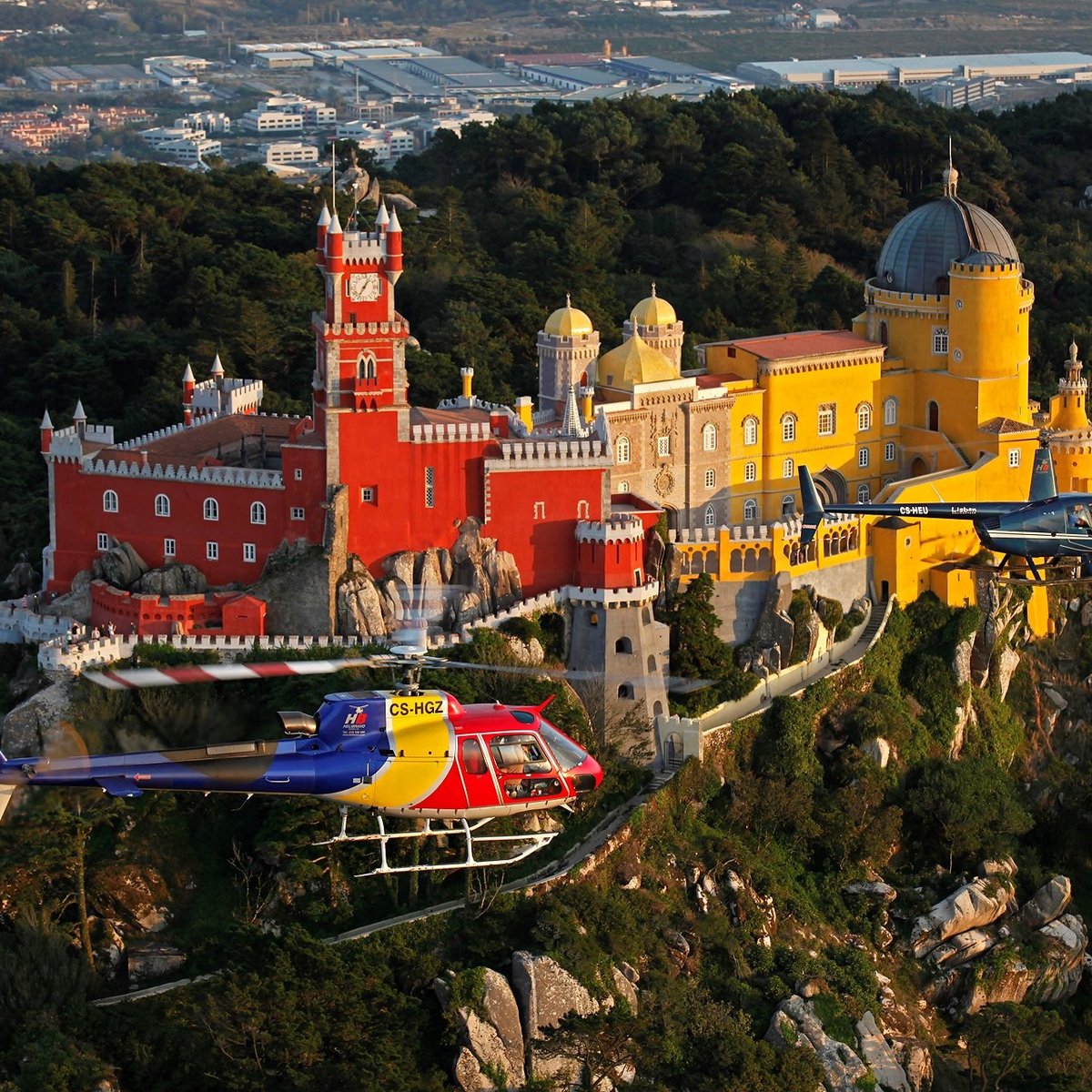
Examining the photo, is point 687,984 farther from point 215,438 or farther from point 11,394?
point 11,394

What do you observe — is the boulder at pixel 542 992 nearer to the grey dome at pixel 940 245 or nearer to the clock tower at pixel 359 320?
the clock tower at pixel 359 320

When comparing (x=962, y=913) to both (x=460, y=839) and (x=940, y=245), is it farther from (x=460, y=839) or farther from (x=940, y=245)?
(x=940, y=245)

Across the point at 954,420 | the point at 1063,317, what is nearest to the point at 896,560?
the point at 954,420

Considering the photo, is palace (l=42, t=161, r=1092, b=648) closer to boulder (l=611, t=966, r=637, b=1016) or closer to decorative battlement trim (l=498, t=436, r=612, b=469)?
decorative battlement trim (l=498, t=436, r=612, b=469)

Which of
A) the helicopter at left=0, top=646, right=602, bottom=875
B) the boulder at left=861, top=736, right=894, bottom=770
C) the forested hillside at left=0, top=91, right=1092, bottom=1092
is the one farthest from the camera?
the boulder at left=861, top=736, right=894, bottom=770

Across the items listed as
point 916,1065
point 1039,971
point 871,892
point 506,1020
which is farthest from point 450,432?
point 1039,971

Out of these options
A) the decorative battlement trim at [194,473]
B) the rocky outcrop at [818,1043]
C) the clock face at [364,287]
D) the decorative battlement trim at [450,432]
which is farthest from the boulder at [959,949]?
the clock face at [364,287]

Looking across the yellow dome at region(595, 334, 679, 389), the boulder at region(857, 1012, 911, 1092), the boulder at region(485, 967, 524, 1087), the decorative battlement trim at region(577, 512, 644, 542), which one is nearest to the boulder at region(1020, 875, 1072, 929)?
the boulder at region(857, 1012, 911, 1092)
